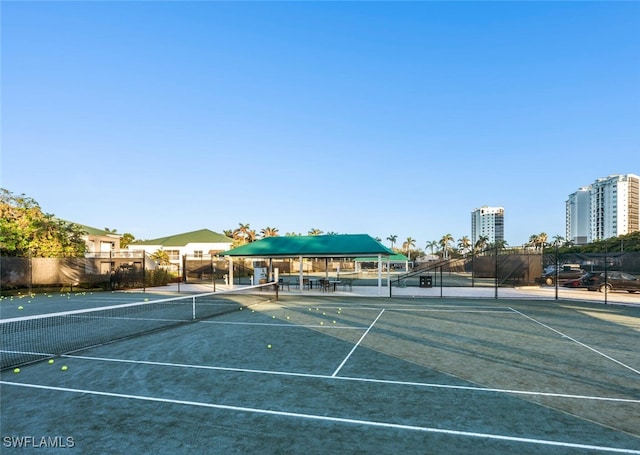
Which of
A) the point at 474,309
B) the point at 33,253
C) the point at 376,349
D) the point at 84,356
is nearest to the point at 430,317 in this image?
the point at 474,309

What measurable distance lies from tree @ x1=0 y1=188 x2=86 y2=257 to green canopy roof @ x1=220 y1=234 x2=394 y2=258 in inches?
573

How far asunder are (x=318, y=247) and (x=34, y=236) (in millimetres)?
23001

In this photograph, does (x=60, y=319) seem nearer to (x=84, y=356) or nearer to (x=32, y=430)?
(x=84, y=356)

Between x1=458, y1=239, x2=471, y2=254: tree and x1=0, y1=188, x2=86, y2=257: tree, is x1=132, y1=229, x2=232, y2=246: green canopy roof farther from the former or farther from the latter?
x1=458, y1=239, x2=471, y2=254: tree

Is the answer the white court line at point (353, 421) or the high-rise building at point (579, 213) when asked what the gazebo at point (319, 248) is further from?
the high-rise building at point (579, 213)

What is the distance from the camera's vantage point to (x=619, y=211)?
142 meters

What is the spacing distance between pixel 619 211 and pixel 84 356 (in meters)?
183

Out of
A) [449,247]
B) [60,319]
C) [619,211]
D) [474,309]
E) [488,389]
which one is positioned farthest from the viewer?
[619,211]

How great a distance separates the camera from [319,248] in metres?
26.5

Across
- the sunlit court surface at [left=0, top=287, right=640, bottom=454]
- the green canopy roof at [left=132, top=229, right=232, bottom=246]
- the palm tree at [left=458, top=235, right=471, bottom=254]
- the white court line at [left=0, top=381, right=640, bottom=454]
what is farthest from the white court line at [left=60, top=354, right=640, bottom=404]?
the palm tree at [left=458, top=235, right=471, bottom=254]

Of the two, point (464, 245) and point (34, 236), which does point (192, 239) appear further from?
point (464, 245)

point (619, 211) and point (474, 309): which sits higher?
point (619, 211)

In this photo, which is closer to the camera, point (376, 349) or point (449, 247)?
point (376, 349)

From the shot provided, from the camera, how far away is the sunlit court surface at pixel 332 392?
4707 millimetres
